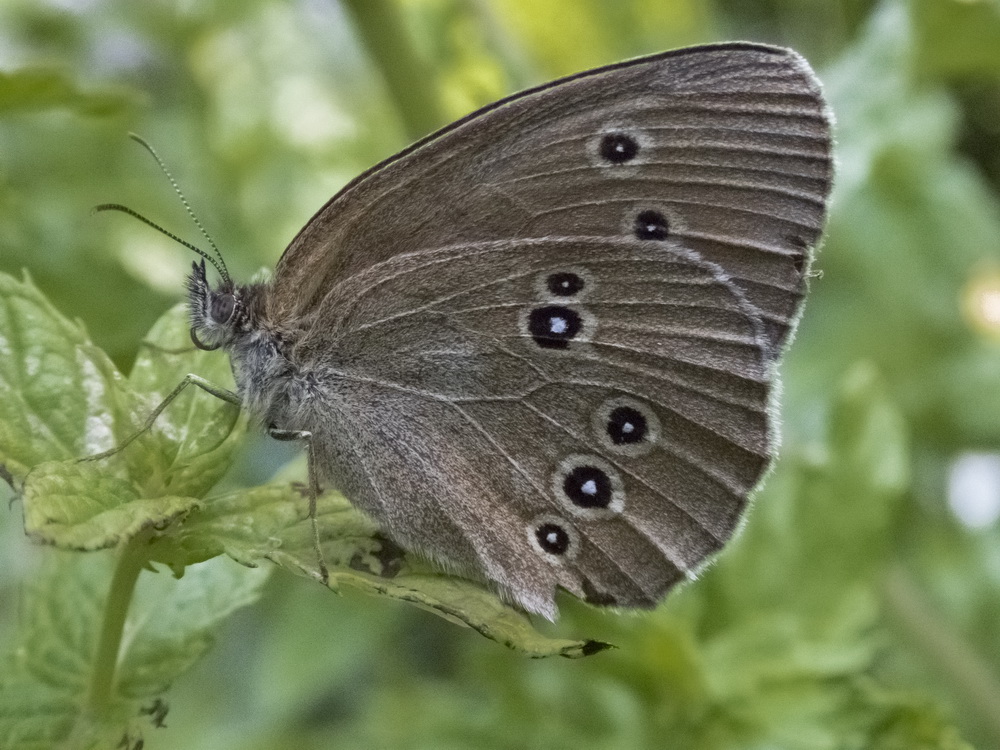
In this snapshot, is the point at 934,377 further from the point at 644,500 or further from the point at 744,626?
the point at 644,500

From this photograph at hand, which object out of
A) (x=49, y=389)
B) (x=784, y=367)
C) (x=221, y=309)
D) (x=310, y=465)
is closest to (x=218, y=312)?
(x=221, y=309)

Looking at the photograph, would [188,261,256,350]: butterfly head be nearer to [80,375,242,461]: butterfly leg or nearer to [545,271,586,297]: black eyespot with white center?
[80,375,242,461]: butterfly leg

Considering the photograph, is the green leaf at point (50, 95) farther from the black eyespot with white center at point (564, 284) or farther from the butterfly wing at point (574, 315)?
the black eyespot with white center at point (564, 284)

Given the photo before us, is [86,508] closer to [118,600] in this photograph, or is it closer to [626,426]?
[118,600]

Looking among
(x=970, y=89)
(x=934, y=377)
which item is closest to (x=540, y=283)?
(x=934, y=377)

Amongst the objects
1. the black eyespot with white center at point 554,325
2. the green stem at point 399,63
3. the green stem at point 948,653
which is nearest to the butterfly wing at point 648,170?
the black eyespot with white center at point 554,325
